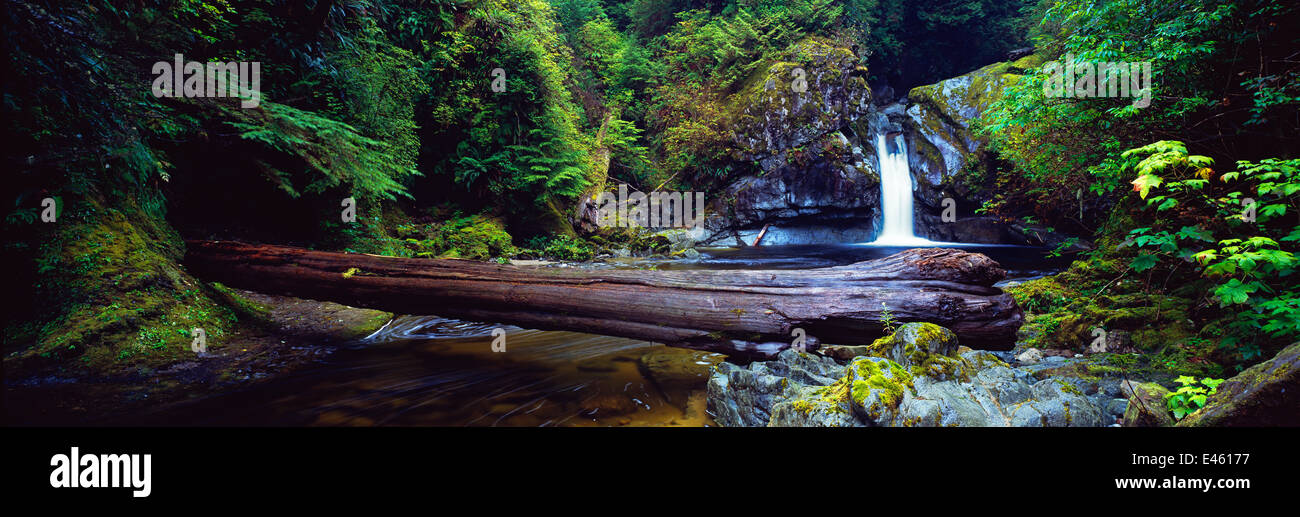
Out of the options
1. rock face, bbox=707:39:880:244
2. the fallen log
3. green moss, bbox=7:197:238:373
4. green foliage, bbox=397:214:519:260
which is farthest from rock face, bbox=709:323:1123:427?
rock face, bbox=707:39:880:244

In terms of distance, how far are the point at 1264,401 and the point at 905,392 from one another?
50.5 inches

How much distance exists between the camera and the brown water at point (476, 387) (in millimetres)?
2863

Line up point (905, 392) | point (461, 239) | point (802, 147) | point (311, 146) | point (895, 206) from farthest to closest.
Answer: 1. point (895, 206)
2. point (802, 147)
3. point (461, 239)
4. point (311, 146)
5. point (905, 392)

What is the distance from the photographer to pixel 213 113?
5078 mm

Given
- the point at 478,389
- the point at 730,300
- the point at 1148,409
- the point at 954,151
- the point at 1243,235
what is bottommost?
the point at 478,389

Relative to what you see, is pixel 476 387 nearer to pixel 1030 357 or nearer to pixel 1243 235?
pixel 1030 357

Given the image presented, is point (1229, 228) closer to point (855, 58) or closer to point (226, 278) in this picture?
point (226, 278)

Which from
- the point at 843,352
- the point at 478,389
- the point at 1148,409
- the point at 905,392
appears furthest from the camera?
the point at 843,352

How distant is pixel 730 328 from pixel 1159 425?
2.20m

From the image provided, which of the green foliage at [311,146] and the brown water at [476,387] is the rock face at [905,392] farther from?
the green foliage at [311,146]

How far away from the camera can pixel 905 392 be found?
2154 mm

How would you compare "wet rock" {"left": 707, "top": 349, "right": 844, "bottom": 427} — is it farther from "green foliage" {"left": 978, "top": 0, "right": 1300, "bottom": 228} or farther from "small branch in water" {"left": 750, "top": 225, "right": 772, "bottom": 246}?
"small branch in water" {"left": 750, "top": 225, "right": 772, "bottom": 246}

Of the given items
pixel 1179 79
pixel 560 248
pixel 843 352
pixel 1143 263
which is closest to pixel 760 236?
pixel 560 248

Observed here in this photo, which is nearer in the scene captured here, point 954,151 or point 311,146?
point 311,146
